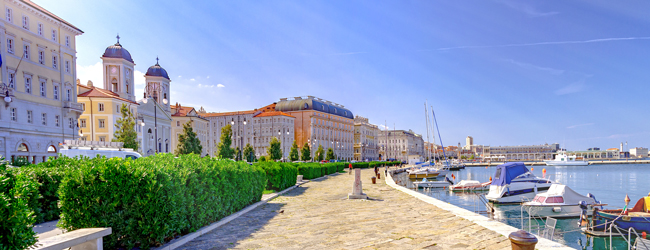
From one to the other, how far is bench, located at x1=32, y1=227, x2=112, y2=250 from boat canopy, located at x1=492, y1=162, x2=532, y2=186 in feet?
92.2

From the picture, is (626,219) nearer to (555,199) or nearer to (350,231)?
(555,199)

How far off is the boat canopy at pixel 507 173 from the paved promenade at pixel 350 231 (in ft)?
58.8

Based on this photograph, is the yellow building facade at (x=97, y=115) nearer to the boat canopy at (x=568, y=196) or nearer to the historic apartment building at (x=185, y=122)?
the historic apartment building at (x=185, y=122)

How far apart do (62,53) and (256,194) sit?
123ft

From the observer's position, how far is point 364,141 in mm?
135750

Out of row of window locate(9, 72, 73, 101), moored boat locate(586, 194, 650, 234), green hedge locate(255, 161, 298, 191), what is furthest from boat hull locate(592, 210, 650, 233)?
row of window locate(9, 72, 73, 101)

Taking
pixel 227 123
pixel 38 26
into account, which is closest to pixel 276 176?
pixel 38 26

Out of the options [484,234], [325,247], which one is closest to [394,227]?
[484,234]

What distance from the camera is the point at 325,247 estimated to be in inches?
295

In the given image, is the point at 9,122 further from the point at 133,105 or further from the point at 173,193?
the point at 173,193

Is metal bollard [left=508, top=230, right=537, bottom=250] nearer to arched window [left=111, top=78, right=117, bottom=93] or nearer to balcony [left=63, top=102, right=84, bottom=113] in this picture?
balcony [left=63, top=102, right=84, bottom=113]

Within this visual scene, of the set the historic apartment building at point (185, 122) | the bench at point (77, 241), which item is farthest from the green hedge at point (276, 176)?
the historic apartment building at point (185, 122)

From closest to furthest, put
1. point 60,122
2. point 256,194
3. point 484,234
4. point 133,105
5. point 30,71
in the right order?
1. point 484,234
2. point 256,194
3. point 30,71
4. point 60,122
5. point 133,105

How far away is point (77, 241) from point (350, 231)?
5.75 m
